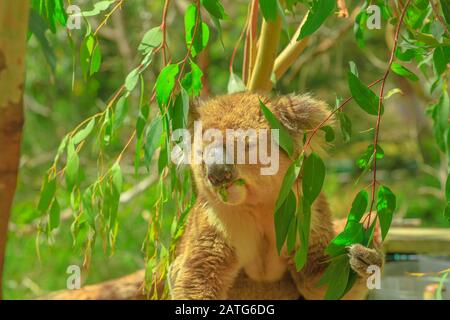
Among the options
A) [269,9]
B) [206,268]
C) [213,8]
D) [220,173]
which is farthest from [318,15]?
[206,268]

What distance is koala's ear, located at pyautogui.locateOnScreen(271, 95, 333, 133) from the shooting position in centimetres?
166

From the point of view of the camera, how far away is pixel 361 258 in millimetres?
1440

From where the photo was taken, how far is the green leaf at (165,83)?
128 cm

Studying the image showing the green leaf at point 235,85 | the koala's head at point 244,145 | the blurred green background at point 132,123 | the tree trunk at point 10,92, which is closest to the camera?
the tree trunk at point 10,92

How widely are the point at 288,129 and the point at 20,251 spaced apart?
141 inches

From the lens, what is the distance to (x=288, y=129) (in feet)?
5.41

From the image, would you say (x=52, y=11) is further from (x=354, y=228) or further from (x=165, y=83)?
(x=354, y=228)

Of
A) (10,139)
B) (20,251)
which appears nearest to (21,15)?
(10,139)

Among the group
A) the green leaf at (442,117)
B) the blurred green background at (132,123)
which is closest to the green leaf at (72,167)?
the green leaf at (442,117)

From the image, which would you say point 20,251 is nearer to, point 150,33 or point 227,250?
point 227,250

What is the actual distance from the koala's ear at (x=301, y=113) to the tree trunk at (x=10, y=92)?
2.98ft

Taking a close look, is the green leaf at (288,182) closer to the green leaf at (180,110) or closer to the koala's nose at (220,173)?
the green leaf at (180,110)

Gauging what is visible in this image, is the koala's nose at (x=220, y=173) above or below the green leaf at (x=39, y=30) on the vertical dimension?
below

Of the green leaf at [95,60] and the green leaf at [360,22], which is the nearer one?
the green leaf at [95,60]
